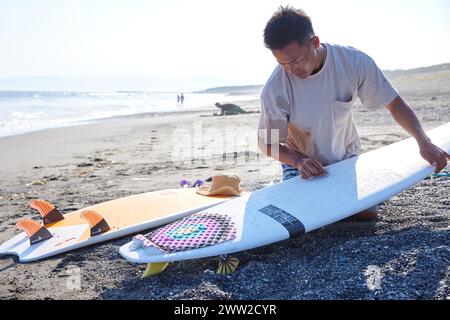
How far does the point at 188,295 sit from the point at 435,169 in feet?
5.90

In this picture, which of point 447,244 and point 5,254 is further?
point 5,254

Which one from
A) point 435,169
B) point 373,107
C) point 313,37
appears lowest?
point 435,169

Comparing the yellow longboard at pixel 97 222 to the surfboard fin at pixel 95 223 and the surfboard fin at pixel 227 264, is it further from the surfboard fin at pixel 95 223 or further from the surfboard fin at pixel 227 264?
the surfboard fin at pixel 227 264

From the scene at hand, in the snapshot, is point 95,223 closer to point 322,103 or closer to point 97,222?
point 97,222

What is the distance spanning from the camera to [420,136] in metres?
2.80

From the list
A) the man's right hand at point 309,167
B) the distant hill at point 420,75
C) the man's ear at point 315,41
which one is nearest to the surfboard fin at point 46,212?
the man's right hand at point 309,167

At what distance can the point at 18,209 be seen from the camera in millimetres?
4074

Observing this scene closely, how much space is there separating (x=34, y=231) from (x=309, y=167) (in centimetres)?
185

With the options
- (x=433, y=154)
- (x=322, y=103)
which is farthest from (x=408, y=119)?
(x=322, y=103)

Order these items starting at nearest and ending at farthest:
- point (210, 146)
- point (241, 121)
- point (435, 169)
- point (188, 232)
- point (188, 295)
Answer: point (188, 295) → point (188, 232) → point (435, 169) → point (210, 146) → point (241, 121)

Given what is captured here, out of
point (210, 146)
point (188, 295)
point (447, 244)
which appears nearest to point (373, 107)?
point (447, 244)

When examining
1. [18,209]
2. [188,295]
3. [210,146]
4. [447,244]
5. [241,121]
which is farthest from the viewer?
[241,121]

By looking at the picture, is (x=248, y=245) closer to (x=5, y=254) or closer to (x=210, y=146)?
(x=5, y=254)

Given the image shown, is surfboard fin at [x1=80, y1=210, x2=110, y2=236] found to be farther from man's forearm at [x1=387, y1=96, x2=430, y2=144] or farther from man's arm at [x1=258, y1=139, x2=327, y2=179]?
man's forearm at [x1=387, y1=96, x2=430, y2=144]
